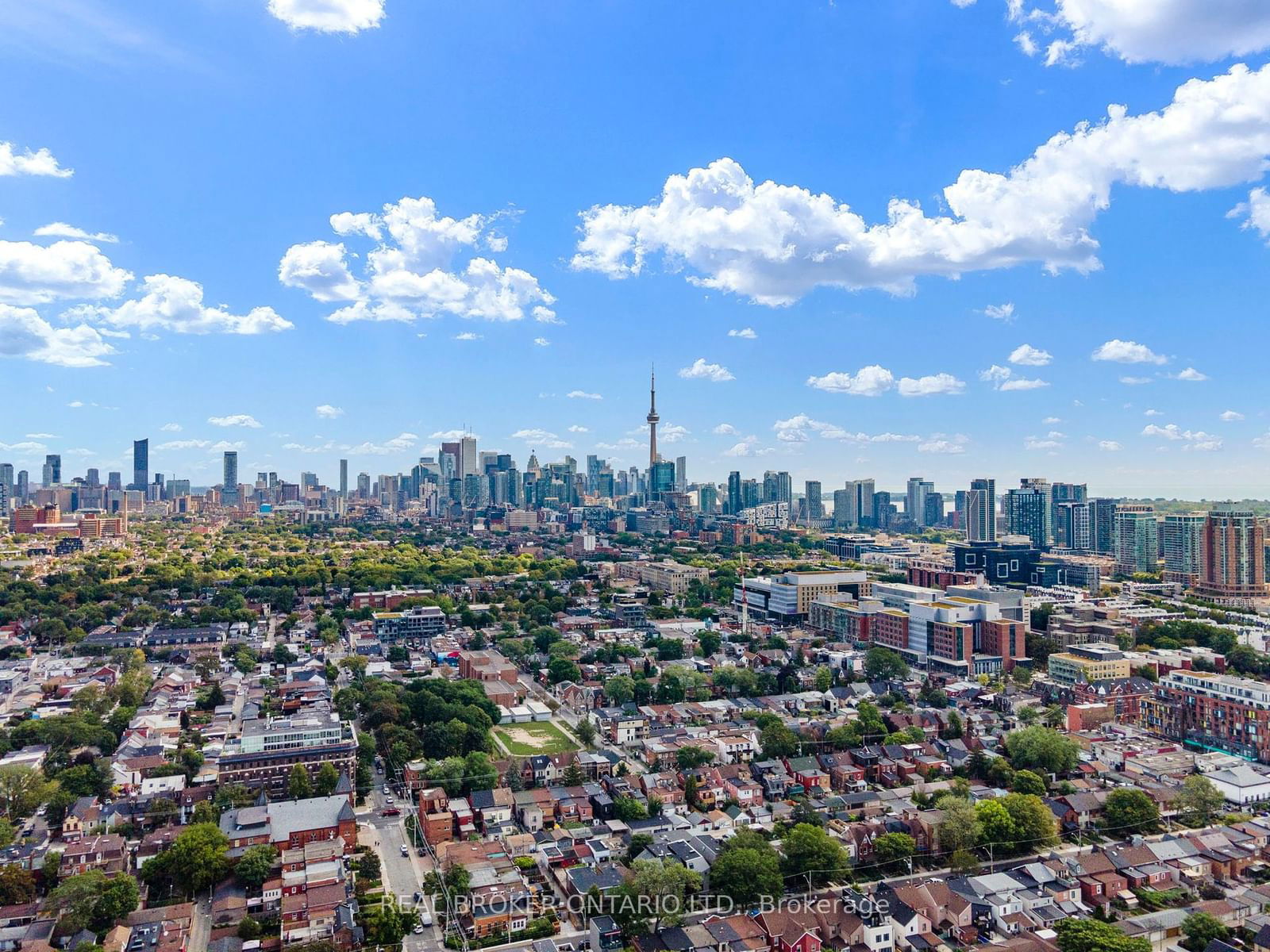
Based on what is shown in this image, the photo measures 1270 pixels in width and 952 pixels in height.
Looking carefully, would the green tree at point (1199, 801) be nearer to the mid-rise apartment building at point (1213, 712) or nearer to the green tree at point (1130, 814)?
the green tree at point (1130, 814)

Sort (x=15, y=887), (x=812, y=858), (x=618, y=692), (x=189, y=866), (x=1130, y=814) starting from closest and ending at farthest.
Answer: (x=15, y=887) → (x=189, y=866) → (x=812, y=858) → (x=1130, y=814) → (x=618, y=692)

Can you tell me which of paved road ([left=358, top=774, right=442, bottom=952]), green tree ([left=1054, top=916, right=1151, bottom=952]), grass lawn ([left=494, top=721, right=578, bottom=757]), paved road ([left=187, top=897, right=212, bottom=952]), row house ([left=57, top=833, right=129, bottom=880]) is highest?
green tree ([left=1054, top=916, right=1151, bottom=952])

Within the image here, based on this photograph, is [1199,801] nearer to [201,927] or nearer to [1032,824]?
[1032,824]

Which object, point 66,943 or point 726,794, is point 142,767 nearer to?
point 66,943

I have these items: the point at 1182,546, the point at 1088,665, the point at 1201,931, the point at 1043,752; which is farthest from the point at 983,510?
the point at 1201,931

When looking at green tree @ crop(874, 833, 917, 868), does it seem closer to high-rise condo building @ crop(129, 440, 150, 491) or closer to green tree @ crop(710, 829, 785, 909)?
green tree @ crop(710, 829, 785, 909)

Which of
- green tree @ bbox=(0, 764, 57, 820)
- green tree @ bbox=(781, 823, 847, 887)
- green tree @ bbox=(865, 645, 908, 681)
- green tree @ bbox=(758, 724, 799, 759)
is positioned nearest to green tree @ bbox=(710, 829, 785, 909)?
green tree @ bbox=(781, 823, 847, 887)

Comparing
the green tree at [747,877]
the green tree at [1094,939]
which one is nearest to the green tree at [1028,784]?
the green tree at [1094,939]
